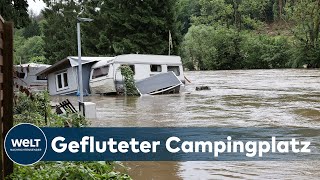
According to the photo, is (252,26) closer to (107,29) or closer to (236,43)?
(236,43)

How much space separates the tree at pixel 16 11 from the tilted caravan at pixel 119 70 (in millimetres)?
8101

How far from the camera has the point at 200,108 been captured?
1897 cm

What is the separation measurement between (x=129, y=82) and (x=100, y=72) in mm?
2366

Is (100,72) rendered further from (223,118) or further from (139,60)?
(223,118)

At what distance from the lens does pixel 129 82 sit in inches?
1070

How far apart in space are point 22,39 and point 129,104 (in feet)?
237

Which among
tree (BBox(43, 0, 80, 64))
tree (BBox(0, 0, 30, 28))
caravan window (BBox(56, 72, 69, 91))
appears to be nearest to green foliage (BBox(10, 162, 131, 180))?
tree (BBox(0, 0, 30, 28))

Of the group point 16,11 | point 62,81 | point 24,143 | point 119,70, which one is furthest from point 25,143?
point 62,81

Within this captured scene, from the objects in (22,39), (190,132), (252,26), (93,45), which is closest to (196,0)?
(252,26)

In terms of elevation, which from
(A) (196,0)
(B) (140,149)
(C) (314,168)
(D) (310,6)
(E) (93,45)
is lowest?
(C) (314,168)

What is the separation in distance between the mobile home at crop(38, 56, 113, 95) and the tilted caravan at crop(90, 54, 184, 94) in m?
0.49

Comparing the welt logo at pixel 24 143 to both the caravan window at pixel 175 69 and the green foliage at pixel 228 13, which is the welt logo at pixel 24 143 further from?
the green foliage at pixel 228 13

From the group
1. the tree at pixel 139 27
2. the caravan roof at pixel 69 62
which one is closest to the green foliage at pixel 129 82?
the caravan roof at pixel 69 62

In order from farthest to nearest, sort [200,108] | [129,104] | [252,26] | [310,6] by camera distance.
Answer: [252,26]
[310,6]
[129,104]
[200,108]
